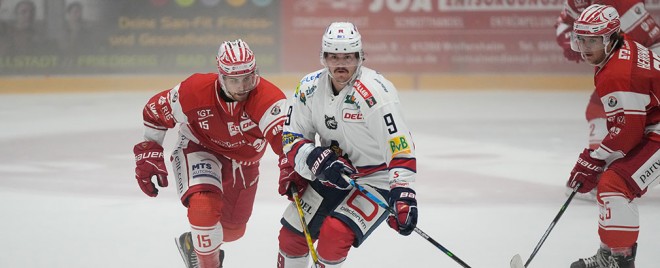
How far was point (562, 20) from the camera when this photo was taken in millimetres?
6445

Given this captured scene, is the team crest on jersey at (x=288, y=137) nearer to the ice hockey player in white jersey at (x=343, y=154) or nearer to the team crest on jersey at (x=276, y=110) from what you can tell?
the ice hockey player in white jersey at (x=343, y=154)

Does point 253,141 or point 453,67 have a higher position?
point 253,141

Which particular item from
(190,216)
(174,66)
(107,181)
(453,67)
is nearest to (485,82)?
(453,67)

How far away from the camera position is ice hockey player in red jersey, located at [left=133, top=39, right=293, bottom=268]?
4.08 m

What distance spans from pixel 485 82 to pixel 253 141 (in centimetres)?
696

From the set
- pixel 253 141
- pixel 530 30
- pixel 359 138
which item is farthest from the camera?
pixel 530 30

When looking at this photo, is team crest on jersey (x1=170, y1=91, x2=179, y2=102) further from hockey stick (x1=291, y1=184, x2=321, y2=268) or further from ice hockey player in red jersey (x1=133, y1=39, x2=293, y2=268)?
hockey stick (x1=291, y1=184, x2=321, y2=268)

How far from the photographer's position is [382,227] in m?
5.41

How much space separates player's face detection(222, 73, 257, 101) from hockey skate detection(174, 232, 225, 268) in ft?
2.56

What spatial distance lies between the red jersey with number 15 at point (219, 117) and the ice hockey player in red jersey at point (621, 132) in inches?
52.6

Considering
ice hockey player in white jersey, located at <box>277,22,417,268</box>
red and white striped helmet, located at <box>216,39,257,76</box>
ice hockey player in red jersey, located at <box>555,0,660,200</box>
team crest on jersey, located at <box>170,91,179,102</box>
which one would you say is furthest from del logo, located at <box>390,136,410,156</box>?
ice hockey player in red jersey, located at <box>555,0,660,200</box>

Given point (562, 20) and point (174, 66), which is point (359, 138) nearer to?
point (562, 20)

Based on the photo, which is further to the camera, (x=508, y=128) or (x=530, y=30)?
(x=530, y=30)

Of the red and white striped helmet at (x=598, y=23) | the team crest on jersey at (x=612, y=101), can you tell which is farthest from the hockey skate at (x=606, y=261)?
the red and white striped helmet at (x=598, y=23)
